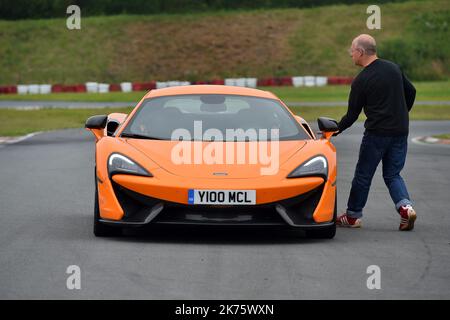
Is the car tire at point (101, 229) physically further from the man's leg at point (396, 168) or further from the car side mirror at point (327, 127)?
the man's leg at point (396, 168)

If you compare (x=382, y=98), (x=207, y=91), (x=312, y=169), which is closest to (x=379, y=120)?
(x=382, y=98)

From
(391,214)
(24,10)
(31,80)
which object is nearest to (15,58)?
(31,80)

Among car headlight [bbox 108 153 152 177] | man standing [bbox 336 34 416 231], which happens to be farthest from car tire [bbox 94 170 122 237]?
man standing [bbox 336 34 416 231]

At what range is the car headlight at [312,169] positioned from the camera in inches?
371

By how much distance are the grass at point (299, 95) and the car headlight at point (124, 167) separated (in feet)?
89.4

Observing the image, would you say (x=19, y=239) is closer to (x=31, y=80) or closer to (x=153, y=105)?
(x=153, y=105)

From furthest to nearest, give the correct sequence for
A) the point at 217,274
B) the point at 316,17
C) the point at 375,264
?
the point at 316,17 → the point at 375,264 → the point at 217,274

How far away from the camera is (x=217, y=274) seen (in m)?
7.95

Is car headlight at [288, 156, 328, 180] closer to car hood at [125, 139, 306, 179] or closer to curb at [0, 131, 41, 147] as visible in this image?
car hood at [125, 139, 306, 179]

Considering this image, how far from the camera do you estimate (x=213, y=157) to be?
9594 millimetres

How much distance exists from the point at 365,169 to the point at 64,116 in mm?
19709

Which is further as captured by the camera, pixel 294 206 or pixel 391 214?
pixel 391 214

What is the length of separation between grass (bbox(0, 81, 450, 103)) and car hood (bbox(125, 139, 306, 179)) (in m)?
26.8

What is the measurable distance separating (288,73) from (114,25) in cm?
1050
